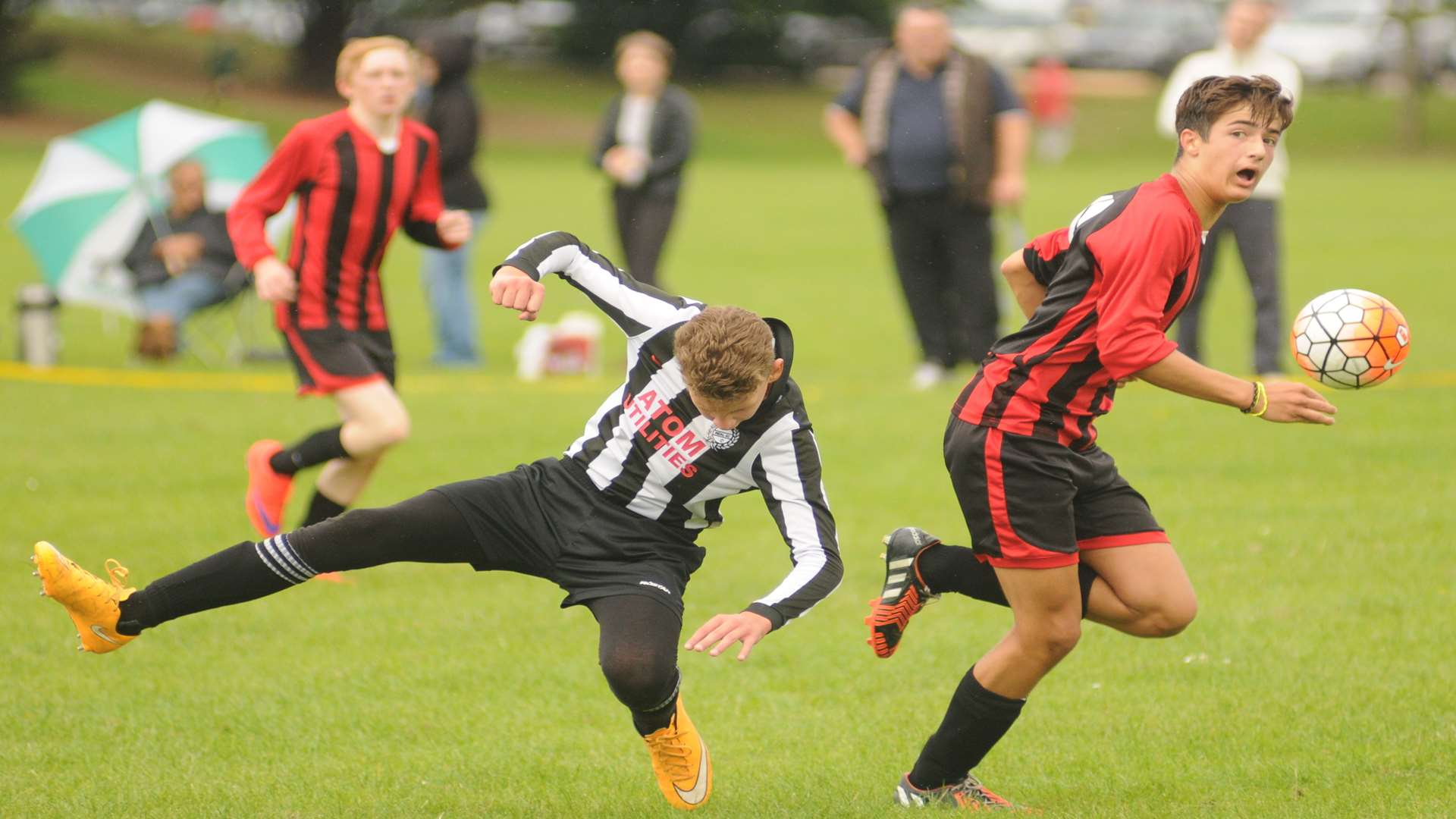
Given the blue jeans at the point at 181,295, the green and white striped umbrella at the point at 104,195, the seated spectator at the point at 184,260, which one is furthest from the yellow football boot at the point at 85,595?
the green and white striped umbrella at the point at 104,195

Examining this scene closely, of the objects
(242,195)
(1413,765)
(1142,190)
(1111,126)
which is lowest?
(1111,126)

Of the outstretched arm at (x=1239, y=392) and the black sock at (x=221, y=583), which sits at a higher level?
the outstretched arm at (x=1239, y=392)

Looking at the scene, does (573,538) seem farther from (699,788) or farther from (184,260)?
(184,260)

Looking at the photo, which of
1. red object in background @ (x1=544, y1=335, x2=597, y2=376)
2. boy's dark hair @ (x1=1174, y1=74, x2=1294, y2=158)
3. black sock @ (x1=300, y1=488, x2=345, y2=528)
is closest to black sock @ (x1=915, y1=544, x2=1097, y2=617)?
boy's dark hair @ (x1=1174, y1=74, x2=1294, y2=158)

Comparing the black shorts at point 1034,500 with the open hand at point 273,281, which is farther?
the open hand at point 273,281

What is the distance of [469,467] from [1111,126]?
109 ft

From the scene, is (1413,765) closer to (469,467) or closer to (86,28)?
(469,467)

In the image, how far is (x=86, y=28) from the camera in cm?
4394

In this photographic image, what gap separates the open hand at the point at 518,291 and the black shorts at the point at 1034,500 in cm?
114

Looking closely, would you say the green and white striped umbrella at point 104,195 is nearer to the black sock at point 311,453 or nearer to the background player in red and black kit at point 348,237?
the black sock at point 311,453

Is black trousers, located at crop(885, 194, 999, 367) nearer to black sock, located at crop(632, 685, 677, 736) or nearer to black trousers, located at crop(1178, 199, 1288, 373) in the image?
black trousers, located at crop(1178, 199, 1288, 373)

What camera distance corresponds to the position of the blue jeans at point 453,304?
11.5 meters

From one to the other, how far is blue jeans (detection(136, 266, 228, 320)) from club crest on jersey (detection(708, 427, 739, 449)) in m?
8.72

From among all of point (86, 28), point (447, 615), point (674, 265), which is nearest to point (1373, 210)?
point (674, 265)
